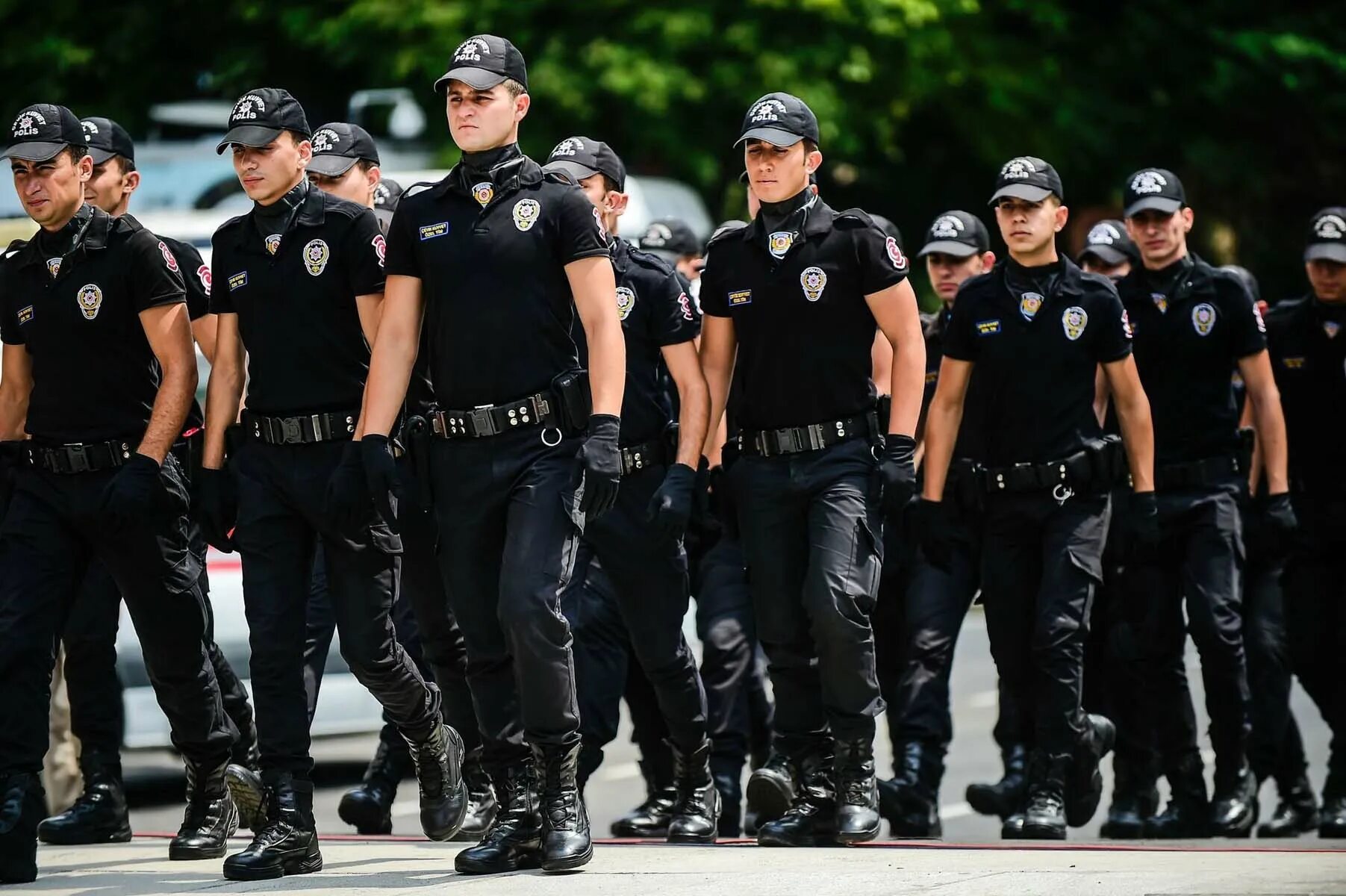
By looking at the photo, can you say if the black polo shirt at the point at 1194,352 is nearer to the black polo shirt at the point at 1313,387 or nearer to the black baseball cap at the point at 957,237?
the black polo shirt at the point at 1313,387

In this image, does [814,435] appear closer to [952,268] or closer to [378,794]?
[378,794]

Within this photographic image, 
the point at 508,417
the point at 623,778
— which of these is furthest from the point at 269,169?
the point at 623,778

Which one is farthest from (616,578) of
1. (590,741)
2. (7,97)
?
(7,97)

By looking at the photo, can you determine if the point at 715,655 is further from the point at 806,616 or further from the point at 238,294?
the point at 238,294

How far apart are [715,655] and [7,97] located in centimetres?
1249

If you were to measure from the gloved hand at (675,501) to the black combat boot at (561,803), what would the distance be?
0.94 metres

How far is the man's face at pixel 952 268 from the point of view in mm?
9984

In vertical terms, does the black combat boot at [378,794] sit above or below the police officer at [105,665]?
below

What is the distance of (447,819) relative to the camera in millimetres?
7824

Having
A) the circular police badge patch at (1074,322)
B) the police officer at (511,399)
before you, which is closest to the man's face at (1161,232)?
the circular police badge patch at (1074,322)

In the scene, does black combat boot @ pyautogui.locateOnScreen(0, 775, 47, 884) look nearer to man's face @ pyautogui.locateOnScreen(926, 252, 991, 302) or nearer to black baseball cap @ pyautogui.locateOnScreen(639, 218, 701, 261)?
black baseball cap @ pyautogui.locateOnScreen(639, 218, 701, 261)

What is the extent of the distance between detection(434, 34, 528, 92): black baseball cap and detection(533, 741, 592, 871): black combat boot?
6.31 ft

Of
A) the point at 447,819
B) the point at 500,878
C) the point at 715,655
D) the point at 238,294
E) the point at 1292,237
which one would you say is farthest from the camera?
the point at 1292,237

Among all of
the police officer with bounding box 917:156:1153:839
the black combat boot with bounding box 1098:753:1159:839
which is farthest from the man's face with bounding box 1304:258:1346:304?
the black combat boot with bounding box 1098:753:1159:839
